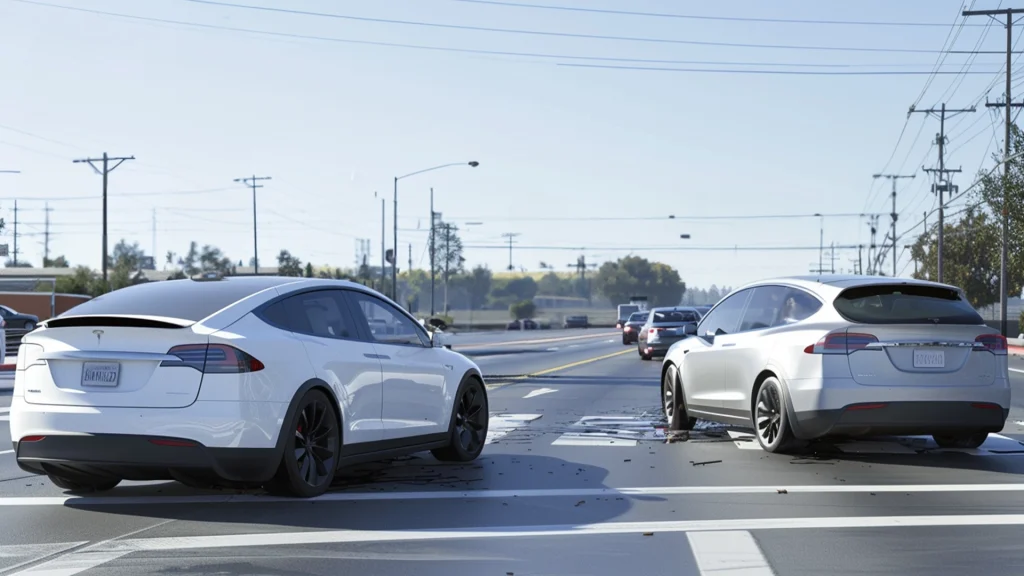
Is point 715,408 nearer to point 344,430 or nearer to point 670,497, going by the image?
point 670,497

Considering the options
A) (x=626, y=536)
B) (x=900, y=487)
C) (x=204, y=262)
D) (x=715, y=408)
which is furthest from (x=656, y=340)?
(x=204, y=262)

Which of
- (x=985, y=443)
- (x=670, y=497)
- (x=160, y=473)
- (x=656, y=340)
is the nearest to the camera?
(x=160, y=473)

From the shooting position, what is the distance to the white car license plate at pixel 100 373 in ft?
26.1

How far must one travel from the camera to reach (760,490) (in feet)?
29.8

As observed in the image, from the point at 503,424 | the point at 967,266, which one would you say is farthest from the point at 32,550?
the point at 967,266

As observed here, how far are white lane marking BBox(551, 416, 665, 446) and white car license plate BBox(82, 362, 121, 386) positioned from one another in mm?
5209

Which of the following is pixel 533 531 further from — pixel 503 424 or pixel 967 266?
pixel 967 266

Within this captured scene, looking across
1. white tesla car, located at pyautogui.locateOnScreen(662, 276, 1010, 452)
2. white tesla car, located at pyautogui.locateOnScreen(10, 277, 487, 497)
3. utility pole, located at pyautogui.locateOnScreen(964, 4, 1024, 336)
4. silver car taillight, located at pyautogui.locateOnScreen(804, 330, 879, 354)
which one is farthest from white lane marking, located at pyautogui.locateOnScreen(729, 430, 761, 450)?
utility pole, located at pyautogui.locateOnScreen(964, 4, 1024, 336)

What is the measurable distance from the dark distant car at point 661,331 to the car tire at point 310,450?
25.5 metres

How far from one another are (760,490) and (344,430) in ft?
9.78

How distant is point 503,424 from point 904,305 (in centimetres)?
517

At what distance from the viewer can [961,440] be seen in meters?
11.7

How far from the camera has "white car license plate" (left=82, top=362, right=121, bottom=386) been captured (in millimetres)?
7949

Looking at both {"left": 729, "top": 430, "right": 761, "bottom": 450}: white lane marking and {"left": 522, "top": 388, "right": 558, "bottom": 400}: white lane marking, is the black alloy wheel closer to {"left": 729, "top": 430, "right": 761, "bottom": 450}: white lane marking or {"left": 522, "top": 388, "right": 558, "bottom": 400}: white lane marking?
{"left": 729, "top": 430, "right": 761, "bottom": 450}: white lane marking
